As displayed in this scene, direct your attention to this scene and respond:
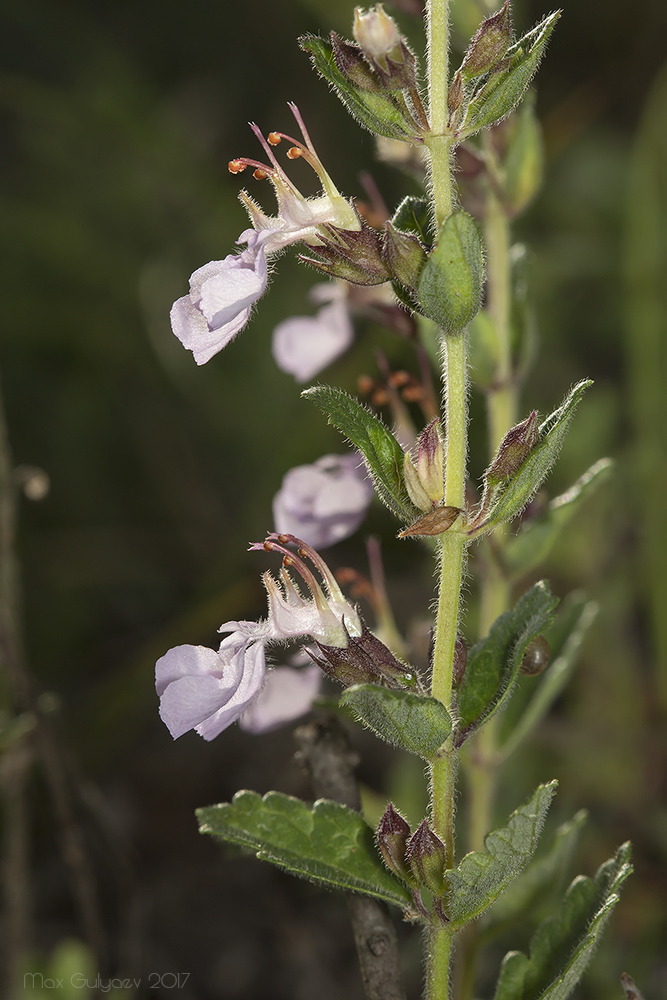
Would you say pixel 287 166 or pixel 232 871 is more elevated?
pixel 287 166

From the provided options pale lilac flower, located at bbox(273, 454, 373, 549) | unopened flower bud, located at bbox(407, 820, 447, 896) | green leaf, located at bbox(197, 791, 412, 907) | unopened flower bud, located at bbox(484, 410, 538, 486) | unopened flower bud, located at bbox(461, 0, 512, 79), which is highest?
unopened flower bud, located at bbox(461, 0, 512, 79)

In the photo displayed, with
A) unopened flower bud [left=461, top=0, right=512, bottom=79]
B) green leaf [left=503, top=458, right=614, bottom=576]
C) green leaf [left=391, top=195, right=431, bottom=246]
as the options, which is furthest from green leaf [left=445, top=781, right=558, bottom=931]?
unopened flower bud [left=461, top=0, right=512, bottom=79]

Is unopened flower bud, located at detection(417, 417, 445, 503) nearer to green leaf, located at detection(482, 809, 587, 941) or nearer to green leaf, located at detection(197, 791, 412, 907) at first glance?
green leaf, located at detection(197, 791, 412, 907)

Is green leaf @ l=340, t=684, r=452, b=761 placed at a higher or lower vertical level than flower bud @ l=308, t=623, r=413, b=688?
lower

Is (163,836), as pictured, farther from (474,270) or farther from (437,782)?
(474,270)

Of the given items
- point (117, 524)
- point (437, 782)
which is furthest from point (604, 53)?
point (437, 782)

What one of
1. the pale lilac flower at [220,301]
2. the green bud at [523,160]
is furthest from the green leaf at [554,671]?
the pale lilac flower at [220,301]

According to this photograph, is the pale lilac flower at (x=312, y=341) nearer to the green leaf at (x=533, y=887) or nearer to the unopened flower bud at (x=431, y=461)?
the unopened flower bud at (x=431, y=461)
